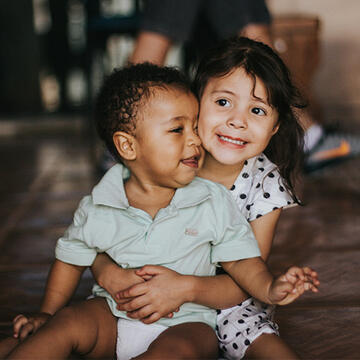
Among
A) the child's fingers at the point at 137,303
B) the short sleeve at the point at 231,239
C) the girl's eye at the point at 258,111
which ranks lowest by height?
the child's fingers at the point at 137,303

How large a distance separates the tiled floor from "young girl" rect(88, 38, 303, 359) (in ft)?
0.36

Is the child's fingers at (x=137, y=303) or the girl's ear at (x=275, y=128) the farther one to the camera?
the girl's ear at (x=275, y=128)

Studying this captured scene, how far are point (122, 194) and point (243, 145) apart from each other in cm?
27

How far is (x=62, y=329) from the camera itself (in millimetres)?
887

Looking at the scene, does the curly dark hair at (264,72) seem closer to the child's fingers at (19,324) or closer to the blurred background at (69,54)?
the child's fingers at (19,324)

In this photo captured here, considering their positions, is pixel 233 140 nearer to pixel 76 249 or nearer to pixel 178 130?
pixel 178 130

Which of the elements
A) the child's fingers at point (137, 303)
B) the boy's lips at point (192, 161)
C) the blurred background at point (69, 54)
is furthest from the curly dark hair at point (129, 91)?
the blurred background at point (69, 54)

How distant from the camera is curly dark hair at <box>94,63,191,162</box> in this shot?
1.05 meters

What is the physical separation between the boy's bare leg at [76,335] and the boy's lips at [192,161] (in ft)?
0.99

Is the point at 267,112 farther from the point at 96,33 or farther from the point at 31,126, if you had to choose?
the point at 31,126

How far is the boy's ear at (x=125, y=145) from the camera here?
1.07 meters

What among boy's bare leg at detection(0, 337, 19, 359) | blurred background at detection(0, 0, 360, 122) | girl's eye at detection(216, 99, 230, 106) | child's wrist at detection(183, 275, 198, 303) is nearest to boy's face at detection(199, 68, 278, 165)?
girl's eye at detection(216, 99, 230, 106)

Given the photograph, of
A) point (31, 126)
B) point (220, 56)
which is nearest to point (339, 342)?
point (220, 56)

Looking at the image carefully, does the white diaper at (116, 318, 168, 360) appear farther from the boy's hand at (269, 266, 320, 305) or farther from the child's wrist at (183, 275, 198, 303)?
the boy's hand at (269, 266, 320, 305)
